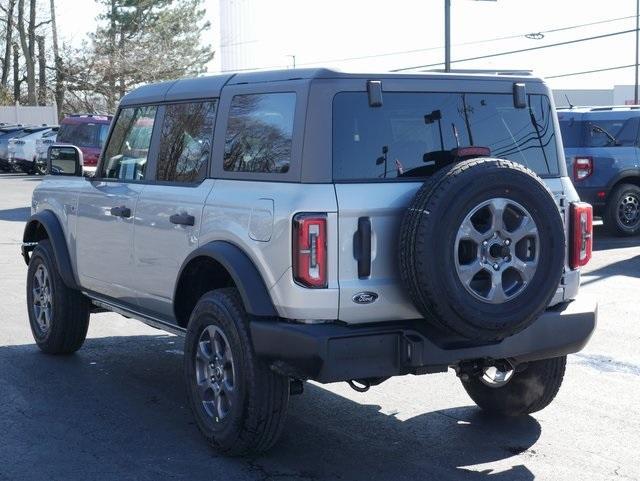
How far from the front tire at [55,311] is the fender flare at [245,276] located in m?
2.54

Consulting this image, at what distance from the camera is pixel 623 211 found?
51.3 feet

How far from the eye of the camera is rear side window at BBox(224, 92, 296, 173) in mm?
5250

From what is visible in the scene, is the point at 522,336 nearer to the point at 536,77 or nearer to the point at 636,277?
the point at 536,77

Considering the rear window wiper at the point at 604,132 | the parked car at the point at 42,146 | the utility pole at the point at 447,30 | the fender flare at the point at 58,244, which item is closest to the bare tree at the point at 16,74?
the parked car at the point at 42,146

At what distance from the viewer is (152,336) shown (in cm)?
874

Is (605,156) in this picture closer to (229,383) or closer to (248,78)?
(248,78)

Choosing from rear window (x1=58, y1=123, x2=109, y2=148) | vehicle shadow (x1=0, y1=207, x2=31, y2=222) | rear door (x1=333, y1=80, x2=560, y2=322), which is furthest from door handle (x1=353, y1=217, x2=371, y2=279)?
rear window (x1=58, y1=123, x2=109, y2=148)

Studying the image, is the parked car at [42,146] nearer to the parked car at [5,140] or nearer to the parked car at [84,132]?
the parked car at [5,140]

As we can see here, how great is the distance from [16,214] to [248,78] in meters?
16.0

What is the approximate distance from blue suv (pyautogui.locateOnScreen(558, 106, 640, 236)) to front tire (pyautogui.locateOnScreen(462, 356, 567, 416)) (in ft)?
31.2

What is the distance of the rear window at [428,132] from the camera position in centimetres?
512

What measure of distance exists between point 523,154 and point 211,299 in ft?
6.02

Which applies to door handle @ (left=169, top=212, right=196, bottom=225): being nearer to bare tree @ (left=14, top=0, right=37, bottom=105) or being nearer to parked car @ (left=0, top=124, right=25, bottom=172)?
parked car @ (left=0, top=124, right=25, bottom=172)

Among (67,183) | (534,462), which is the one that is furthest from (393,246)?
(67,183)
